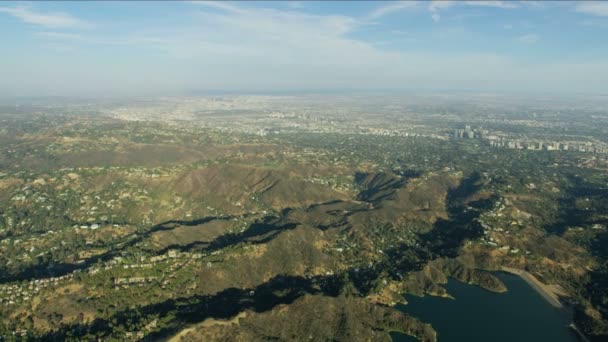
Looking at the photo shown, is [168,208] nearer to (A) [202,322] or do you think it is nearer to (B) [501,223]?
(A) [202,322]

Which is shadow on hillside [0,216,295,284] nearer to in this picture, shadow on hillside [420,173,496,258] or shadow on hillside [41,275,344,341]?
shadow on hillside [41,275,344,341]

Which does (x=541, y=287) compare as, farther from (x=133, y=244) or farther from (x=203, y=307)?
(x=133, y=244)

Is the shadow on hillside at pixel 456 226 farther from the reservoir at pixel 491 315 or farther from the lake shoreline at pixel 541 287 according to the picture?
the reservoir at pixel 491 315

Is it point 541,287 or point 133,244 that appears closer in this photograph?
point 541,287

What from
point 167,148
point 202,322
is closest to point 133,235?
point 202,322

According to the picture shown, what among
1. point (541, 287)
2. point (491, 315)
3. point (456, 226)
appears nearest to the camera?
point (491, 315)

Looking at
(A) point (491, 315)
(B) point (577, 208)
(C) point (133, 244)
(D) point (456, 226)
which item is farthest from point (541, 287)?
(C) point (133, 244)

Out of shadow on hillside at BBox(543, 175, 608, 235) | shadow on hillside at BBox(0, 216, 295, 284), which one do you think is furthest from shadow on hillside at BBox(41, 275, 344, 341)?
shadow on hillside at BBox(543, 175, 608, 235)

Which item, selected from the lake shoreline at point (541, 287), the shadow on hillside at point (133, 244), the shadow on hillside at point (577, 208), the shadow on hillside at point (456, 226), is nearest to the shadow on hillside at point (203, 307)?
the shadow on hillside at point (133, 244)
